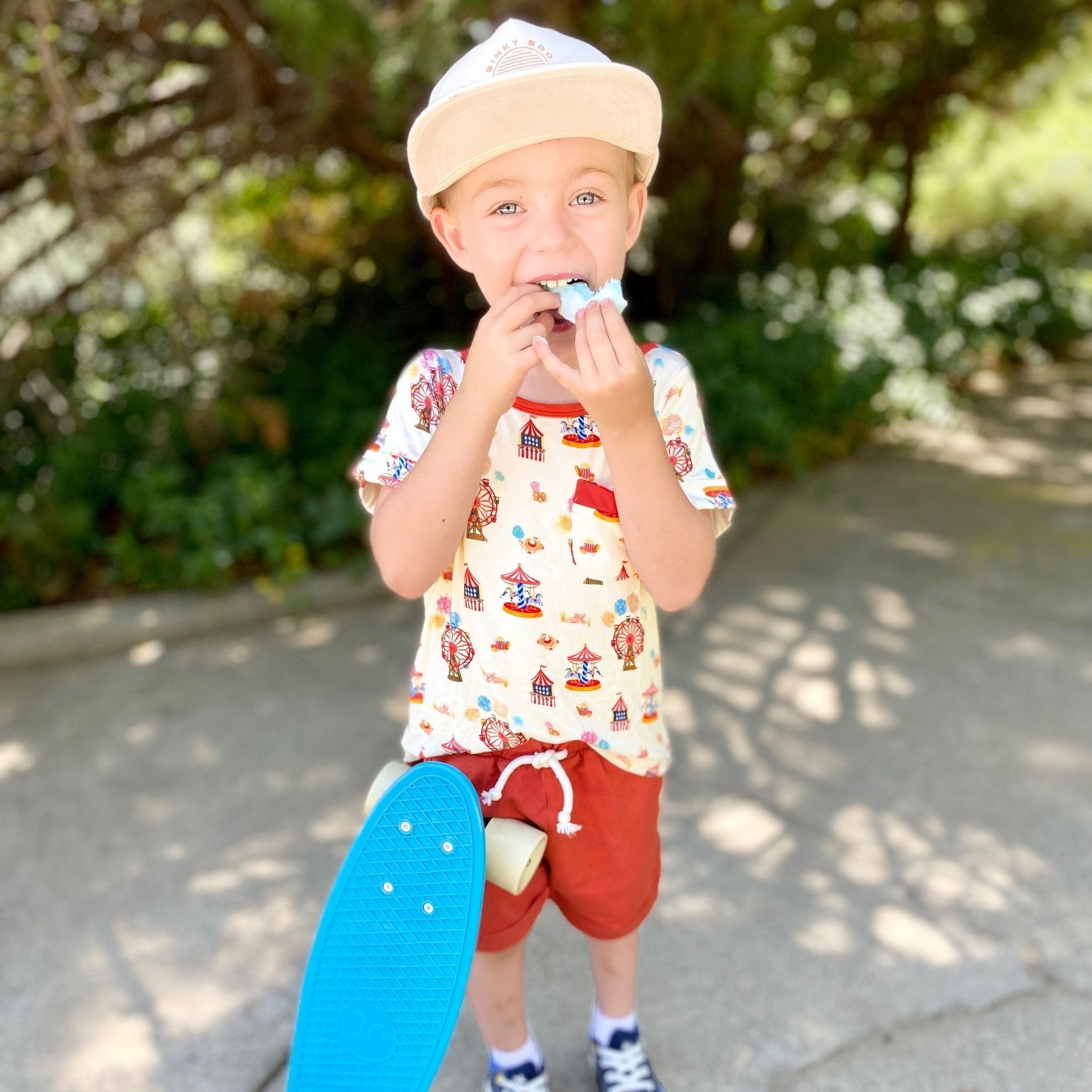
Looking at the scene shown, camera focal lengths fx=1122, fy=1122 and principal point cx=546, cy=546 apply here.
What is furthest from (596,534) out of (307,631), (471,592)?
(307,631)

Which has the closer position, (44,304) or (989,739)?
(989,739)

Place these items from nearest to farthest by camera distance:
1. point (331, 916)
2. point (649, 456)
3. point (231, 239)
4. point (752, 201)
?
1. point (649, 456)
2. point (331, 916)
3. point (231, 239)
4. point (752, 201)

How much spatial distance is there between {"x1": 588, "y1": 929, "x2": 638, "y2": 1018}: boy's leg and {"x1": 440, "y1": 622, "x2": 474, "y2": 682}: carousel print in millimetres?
493

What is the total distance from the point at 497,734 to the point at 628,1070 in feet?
2.17

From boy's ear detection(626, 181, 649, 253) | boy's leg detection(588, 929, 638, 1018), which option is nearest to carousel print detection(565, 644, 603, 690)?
boy's leg detection(588, 929, 638, 1018)

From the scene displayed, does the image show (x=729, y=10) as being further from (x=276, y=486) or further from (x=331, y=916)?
(x=331, y=916)

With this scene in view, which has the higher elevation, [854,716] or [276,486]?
[276,486]

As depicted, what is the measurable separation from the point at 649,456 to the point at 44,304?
3586 millimetres

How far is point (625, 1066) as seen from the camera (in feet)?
5.88

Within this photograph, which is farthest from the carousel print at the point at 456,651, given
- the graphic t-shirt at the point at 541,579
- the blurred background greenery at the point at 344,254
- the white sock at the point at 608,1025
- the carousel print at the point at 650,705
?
the blurred background greenery at the point at 344,254

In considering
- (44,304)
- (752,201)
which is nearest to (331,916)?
(44,304)

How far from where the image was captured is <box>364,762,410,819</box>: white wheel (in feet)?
5.12

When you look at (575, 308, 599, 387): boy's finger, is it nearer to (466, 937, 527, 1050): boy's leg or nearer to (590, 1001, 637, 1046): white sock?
(466, 937, 527, 1050): boy's leg

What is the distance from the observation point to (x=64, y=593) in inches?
153
